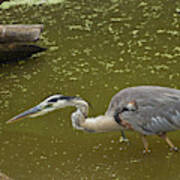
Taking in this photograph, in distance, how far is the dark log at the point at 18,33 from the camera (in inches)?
323

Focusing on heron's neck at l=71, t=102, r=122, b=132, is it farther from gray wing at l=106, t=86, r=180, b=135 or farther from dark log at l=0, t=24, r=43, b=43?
dark log at l=0, t=24, r=43, b=43

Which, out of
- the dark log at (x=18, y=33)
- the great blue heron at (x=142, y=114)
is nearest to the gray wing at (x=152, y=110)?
the great blue heron at (x=142, y=114)

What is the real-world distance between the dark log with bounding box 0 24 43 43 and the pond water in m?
0.44

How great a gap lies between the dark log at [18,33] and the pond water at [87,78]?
1.46 ft

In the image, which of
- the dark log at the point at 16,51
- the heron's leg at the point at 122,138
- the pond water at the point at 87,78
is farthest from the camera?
the dark log at the point at 16,51

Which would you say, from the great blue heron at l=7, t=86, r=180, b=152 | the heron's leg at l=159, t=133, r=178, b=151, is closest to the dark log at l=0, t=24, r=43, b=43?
the great blue heron at l=7, t=86, r=180, b=152

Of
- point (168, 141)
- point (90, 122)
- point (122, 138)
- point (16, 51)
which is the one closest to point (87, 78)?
point (16, 51)

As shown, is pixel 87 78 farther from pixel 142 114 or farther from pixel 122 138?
pixel 142 114

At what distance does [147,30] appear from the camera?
9.45 m

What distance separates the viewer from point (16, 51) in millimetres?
8242

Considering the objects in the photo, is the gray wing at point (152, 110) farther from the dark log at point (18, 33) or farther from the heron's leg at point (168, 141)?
the dark log at point (18, 33)

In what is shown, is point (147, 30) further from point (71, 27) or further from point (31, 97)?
point (31, 97)

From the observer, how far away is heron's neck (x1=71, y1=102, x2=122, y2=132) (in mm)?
4926

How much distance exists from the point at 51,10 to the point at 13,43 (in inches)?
156
